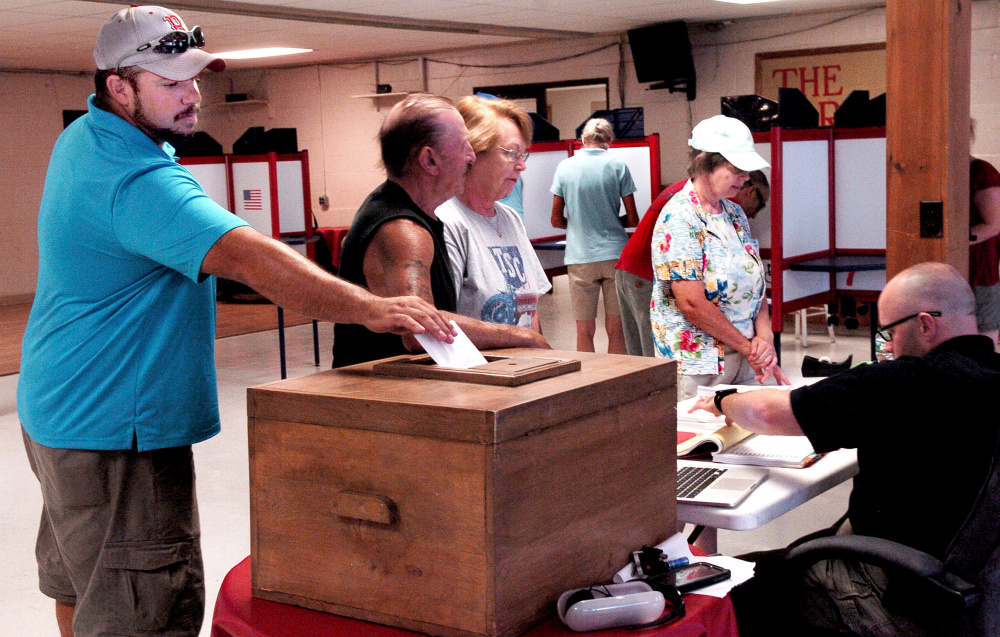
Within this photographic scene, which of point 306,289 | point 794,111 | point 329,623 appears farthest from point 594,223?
point 329,623

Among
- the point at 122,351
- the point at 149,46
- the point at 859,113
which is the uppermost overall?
the point at 859,113

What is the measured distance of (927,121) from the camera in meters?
2.89

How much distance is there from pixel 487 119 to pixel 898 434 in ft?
3.36

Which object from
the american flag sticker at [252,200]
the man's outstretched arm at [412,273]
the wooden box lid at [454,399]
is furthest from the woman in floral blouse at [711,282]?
the american flag sticker at [252,200]

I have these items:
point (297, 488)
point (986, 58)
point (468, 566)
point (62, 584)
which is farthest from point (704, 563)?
point (986, 58)

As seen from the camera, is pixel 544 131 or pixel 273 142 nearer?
pixel 544 131

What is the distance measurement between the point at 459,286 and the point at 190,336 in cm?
55

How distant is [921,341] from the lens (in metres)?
1.91

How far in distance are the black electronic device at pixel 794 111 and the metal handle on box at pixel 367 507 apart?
3.88 m

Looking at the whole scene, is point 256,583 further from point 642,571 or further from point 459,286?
point 459,286

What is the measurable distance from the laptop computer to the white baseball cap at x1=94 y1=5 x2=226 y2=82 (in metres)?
1.11

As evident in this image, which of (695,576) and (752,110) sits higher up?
(752,110)

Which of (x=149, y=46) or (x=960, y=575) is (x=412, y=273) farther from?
(x=960, y=575)

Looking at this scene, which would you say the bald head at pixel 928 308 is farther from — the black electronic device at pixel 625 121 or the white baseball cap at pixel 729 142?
the black electronic device at pixel 625 121
